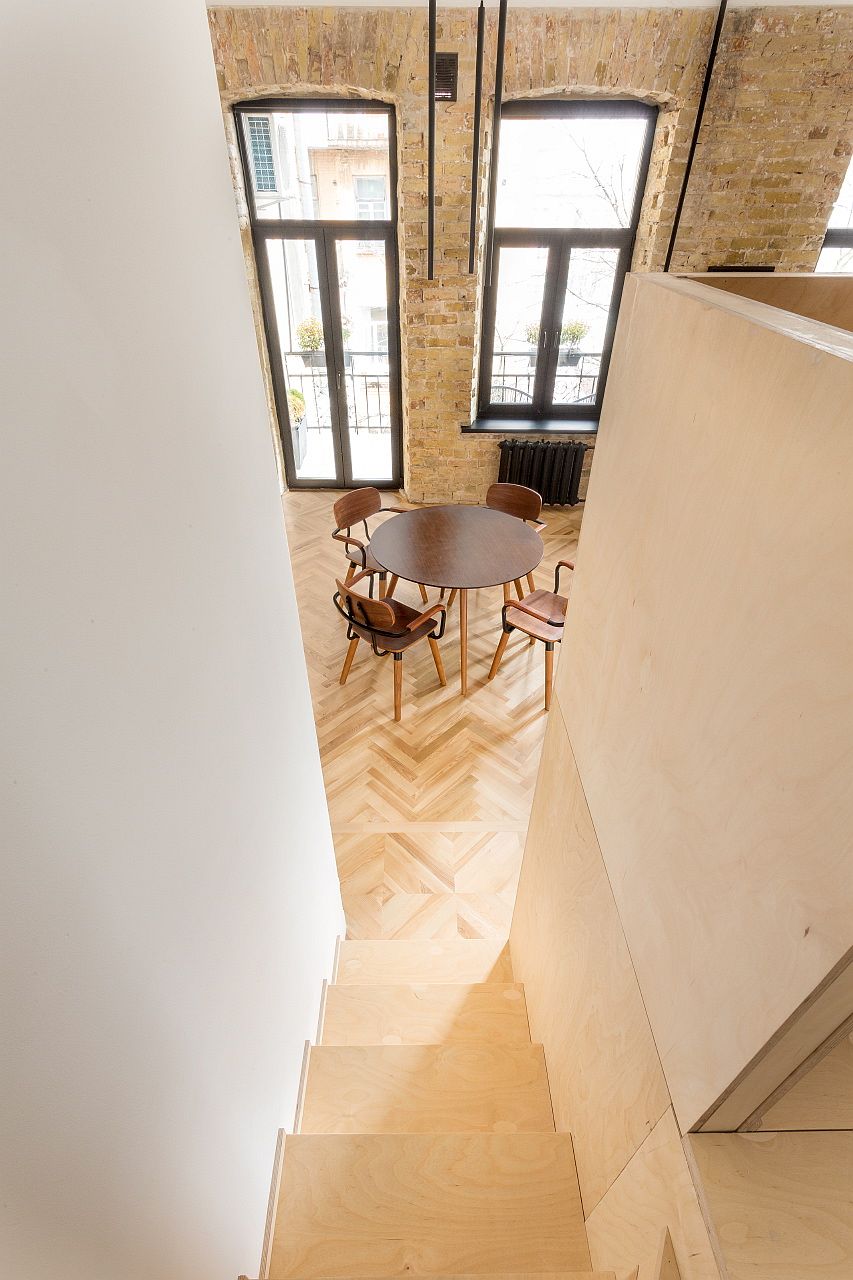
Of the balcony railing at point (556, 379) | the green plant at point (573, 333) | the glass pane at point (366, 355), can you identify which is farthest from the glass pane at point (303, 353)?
the green plant at point (573, 333)

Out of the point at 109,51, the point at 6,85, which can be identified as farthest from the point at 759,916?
the point at 109,51

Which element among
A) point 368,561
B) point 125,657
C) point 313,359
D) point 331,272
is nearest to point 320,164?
point 331,272

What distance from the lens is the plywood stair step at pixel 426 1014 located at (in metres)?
1.98

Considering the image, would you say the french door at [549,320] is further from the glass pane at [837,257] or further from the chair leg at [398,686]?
the chair leg at [398,686]

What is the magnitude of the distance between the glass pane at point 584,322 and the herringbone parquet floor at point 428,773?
2323mm

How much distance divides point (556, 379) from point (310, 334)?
220cm

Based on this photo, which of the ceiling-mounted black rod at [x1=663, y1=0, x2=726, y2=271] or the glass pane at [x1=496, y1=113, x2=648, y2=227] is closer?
the ceiling-mounted black rod at [x1=663, y1=0, x2=726, y2=271]

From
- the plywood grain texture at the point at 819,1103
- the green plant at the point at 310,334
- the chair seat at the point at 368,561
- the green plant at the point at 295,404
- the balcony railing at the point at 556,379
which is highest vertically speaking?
the green plant at the point at 310,334

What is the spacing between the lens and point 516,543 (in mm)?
3902

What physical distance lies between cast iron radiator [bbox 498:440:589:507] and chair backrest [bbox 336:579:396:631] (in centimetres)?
257

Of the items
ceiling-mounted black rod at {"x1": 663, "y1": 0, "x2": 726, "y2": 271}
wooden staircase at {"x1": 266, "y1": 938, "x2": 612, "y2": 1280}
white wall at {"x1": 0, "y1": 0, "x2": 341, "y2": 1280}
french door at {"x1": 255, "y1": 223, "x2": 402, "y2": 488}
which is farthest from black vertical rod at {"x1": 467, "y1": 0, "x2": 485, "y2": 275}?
wooden staircase at {"x1": 266, "y1": 938, "x2": 612, "y2": 1280}

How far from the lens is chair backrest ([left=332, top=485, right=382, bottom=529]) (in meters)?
4.24

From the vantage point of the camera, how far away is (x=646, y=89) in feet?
13.0

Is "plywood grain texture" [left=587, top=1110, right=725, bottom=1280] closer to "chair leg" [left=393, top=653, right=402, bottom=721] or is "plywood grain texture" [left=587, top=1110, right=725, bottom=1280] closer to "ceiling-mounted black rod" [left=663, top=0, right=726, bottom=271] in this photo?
"chair leg" [left=393, top=653, right=402, bottom=721]
